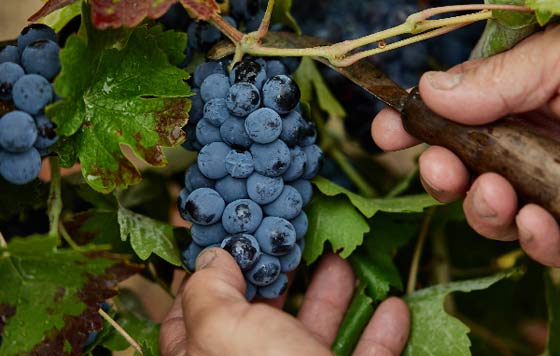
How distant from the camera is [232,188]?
2.30 feet

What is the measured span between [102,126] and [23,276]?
0.16 metres

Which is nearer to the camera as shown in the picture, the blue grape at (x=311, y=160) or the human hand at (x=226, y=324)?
the human hand at (x=226, y=324)

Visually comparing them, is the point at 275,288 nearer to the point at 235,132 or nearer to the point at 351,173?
the point at 235,132

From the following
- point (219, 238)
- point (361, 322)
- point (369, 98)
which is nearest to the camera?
point (219, 238)

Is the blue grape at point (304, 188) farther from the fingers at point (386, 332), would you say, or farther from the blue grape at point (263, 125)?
the fingers at point (386, 332)

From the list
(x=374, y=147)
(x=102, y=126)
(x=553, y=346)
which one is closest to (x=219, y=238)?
(x=102, y=126)

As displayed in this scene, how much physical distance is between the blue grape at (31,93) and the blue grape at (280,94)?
200mm

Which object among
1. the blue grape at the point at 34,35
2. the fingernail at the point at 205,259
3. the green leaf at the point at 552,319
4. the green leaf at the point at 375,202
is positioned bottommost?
the green leaf at the point at 552,319

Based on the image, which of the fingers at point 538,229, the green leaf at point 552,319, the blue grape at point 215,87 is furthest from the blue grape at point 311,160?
the green leaf at point 552,319

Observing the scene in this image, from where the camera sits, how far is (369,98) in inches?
37.9

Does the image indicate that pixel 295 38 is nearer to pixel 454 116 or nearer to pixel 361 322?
pixel 454 116

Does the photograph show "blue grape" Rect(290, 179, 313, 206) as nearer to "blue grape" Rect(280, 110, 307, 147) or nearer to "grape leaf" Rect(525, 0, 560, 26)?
"blue grape" Rect(280, 110, 307, 147)

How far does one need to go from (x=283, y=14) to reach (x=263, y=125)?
0.19m

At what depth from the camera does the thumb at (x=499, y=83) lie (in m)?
0.66
